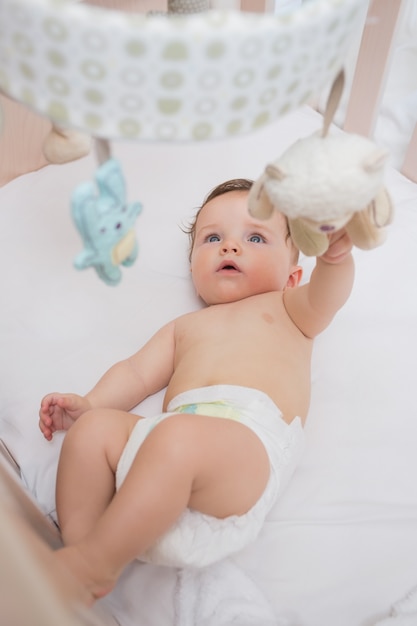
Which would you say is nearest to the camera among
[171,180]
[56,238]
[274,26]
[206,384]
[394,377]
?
[274,26]

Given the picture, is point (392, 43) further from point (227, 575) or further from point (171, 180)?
point (227, 575)

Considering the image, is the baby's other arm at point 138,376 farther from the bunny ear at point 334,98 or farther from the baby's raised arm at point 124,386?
the bunny ear at point 334,98

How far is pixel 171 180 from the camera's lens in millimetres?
1200

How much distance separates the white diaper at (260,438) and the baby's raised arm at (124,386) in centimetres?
10

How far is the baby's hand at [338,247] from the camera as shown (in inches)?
26.4

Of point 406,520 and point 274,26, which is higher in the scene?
point 274,26

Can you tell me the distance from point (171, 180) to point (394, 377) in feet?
1.86

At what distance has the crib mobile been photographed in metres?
0.35

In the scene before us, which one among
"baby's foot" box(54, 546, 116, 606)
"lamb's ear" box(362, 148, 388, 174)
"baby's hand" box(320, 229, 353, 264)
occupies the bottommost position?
"baby's foot" box(54, 546, 116, 606)

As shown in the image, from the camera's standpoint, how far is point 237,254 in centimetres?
95

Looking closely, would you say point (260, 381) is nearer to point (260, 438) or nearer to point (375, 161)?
point (260, 438)

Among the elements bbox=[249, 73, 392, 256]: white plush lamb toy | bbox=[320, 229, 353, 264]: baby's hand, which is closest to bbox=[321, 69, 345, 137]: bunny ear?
bbox=[249, 73, 392, 256]: white plush lamb toy

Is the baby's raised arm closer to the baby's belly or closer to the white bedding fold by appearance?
the baby's belly

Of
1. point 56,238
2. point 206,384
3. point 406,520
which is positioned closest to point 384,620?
point 406,520
